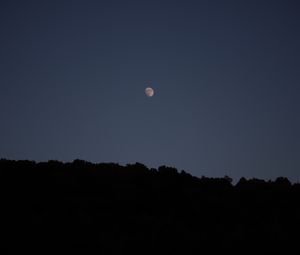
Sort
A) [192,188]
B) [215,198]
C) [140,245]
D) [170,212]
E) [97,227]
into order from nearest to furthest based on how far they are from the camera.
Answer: [140,245]
[97,227]
[170,212]
[215,198]
[192,188]

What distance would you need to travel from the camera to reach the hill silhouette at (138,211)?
82.4 ft

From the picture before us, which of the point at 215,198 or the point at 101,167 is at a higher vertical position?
the point at 101,167

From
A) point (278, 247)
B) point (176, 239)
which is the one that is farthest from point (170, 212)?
point (278, 247)

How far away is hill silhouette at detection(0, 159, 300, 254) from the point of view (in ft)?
82.4

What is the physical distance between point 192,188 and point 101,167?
36.5ft

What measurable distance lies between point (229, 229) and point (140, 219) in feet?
26.2

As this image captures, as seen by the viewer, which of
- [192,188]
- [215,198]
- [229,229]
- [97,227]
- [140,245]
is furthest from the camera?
[192,188]

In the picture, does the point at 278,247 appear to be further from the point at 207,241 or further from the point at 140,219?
the point at 140,219

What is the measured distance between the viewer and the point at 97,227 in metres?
27.3

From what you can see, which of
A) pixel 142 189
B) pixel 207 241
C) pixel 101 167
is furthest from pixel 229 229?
pixel 101 167

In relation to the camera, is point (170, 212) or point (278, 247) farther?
point (170, 212)

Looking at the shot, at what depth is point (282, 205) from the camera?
3506cm

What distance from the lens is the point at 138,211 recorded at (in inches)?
1292

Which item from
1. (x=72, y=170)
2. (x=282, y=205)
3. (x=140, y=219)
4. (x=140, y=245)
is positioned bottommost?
(x=140, y=245)
